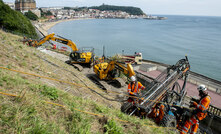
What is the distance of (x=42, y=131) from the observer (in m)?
3.07

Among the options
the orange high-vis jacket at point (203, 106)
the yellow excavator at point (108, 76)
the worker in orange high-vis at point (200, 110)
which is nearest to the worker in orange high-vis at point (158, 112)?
the worker in orange high-vis at point (200, 110)

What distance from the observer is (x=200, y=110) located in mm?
6191

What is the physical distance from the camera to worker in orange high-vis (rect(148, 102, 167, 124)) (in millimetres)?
7105

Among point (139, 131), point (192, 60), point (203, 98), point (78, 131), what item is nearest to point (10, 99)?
point (78, 131)

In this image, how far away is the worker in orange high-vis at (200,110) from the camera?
612cm

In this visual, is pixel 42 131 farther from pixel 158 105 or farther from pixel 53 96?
pixel 158 105

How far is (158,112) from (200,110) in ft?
6.26

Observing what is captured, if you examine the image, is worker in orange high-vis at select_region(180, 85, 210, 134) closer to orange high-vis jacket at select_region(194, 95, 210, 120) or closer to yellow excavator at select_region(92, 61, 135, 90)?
orange high-vis jacket at select_region(194, 95, 210, 120)

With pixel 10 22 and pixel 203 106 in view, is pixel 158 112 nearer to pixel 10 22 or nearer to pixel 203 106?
pixel 203 106

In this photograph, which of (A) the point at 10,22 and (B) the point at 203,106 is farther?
(A) the point at 10,22

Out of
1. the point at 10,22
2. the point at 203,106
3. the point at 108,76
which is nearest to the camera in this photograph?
the point at 203,106

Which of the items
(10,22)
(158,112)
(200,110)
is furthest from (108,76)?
(10,22)

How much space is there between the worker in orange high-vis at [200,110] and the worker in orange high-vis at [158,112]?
1.08 m

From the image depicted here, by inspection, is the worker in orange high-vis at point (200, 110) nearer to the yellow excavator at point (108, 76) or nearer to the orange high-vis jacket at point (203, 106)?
the orange high-vis jacket at point (203, 106)
